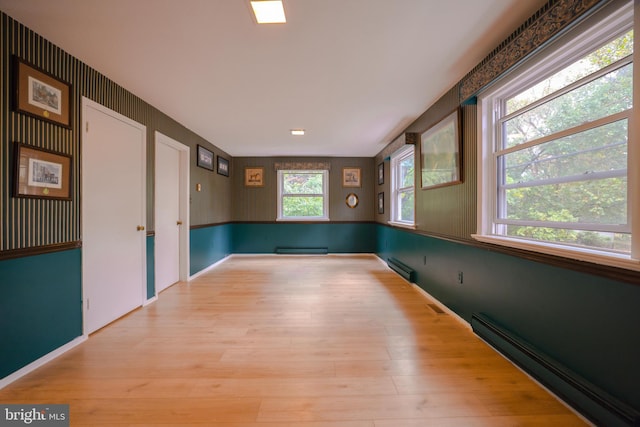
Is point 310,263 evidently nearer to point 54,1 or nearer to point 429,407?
point 429,407

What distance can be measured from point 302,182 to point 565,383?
5.68m

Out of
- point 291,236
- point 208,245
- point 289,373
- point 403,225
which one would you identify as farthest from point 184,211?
point 403,225

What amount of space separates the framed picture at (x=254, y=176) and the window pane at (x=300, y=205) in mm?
733

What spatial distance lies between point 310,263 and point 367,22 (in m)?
4.42

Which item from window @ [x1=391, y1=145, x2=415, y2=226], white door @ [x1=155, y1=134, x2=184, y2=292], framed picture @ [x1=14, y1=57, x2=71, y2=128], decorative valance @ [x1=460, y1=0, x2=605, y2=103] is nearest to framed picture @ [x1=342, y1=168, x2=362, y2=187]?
window @ [x1=391, y1=145, x2=415, y2=226]

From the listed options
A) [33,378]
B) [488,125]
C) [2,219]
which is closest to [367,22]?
[488,125]

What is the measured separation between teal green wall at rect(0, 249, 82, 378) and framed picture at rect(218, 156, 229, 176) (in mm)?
3597

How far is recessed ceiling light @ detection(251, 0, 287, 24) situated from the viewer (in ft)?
5.30

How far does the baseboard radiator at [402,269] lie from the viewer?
388 cm

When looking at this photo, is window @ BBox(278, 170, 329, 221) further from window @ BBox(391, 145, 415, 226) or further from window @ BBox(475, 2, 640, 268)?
window @ BBox(475, 2, 640, 268)

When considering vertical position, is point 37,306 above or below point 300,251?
above

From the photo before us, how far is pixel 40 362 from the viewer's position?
6.22ft

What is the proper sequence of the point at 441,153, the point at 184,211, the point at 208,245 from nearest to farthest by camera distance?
the point at 441,153, the point at 184,211, the point at 208,245
